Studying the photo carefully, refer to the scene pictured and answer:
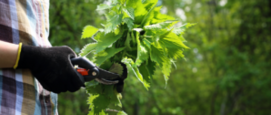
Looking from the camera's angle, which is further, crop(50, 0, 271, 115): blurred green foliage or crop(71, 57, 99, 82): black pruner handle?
crop(50, 0, 271, 115): blurred green foliage

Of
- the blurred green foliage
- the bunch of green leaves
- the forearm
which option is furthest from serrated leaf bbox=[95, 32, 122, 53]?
the blurred green foliage

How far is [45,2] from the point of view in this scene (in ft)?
4.82

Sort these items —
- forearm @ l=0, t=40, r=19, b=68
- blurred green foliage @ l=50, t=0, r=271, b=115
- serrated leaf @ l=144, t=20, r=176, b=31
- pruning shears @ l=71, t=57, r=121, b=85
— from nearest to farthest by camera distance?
forearm @ l=0, t=40, r=19, b=68
pruning shears @ l=71, t=57, r=121, b=85
serrated leaf @ l=144, t=20, r=176, b=31
blurred green foliage @ l=50, t=0, r=271, b=115

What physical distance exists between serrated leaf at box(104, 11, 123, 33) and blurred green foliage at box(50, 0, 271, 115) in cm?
308

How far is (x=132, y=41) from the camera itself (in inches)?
58.0

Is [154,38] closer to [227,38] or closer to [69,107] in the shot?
[69,107]

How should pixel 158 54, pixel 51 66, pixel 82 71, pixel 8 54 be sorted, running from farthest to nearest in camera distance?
1. pixel 158 54
2. pixel 82 71
3. pixel 51 66
4. pixel 8 54

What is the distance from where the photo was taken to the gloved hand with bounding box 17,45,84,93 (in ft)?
3.68

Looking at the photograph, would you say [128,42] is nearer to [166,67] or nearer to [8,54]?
[166,67]

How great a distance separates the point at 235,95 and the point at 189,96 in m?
4.13

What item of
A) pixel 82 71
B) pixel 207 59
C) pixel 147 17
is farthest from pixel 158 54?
pixel 207 59

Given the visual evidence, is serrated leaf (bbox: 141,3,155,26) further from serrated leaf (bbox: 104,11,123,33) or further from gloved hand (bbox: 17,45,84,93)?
gloved hand (bbox: 17,45,84,93)

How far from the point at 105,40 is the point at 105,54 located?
0.27 feet

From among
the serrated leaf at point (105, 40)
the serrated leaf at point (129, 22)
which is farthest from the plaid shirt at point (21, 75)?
the serrated leaf at point (129, 22)
